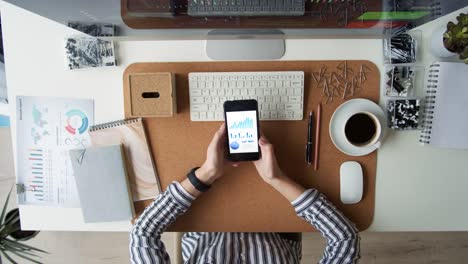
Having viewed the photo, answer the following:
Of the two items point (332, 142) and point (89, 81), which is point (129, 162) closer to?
point (89, 81)

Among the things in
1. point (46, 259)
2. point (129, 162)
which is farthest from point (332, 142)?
point (46, 259)

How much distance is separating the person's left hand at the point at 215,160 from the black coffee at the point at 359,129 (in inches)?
12.3

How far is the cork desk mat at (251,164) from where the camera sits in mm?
754

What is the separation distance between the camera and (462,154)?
2.49ft

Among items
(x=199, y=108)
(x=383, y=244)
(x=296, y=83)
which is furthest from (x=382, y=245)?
(x=199, y=108)

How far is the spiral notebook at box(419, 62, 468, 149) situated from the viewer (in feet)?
2.35

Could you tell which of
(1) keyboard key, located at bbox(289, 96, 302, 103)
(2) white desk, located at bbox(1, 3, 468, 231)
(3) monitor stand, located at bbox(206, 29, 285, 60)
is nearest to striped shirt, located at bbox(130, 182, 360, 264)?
(2) white desk, located at bbox(1, 3, 468, 231)

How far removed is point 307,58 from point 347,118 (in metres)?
0.18

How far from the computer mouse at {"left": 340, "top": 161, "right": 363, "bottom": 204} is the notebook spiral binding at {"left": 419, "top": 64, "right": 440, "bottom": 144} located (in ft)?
0.58

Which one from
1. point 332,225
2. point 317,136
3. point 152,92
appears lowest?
point 332,225

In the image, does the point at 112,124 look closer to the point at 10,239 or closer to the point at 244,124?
the point at 244,124

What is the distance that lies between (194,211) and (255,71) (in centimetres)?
40

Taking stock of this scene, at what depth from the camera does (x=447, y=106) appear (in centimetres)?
72

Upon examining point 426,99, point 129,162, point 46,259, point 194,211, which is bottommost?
point 46,259
